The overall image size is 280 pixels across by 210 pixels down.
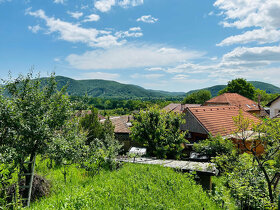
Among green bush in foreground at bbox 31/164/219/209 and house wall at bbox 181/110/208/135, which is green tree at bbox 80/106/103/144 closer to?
green bush in foreground at bbox 31/164/219/209

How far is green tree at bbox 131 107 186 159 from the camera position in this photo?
10641mm

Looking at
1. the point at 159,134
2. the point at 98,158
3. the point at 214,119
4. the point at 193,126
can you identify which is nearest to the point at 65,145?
the point at 98,158

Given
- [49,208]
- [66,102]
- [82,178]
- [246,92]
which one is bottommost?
[82,178]

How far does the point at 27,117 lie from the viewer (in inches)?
201

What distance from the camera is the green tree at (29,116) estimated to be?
4.87 m

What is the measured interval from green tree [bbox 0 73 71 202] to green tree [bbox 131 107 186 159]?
6.05 metres

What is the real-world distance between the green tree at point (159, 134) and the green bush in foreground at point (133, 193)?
3483 millimetres

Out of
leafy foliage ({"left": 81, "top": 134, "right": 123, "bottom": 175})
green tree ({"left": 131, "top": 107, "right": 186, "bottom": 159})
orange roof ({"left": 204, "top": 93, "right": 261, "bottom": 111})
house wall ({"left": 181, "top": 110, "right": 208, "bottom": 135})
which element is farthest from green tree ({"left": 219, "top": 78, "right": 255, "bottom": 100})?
leafy foliage ({"left": 81, "top": 134, "right": 123, "bottom": 175})

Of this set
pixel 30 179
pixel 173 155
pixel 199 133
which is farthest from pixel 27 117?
pixel 199 133

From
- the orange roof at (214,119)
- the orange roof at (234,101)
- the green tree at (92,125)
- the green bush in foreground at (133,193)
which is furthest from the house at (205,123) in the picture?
the orange roof at (234,101)

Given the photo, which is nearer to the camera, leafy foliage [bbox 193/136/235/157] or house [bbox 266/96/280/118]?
leafy foliage [bbox 193/136/235/157]

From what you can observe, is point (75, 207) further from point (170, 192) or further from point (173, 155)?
point (173, 155)

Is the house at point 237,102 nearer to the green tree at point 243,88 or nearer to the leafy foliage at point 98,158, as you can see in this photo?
the green tree at point 243,88

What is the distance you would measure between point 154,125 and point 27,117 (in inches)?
282
